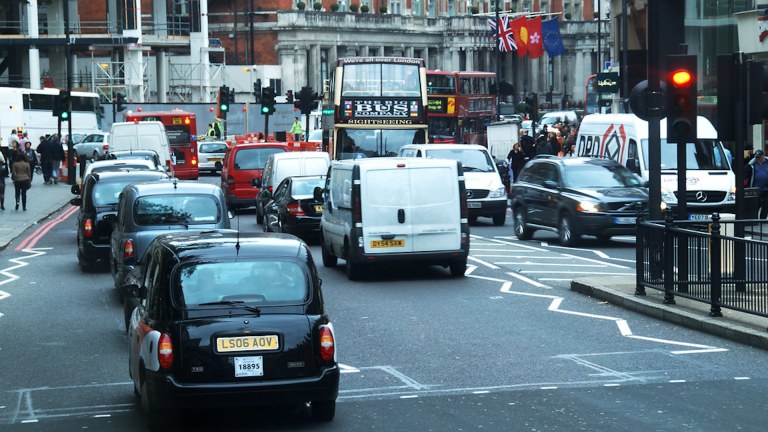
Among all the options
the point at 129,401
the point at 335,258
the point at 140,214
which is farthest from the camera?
the point at 335,258

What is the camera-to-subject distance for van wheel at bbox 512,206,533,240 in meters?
27.6

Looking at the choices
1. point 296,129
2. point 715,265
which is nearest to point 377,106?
point 715,265

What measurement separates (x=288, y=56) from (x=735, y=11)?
63.5 m

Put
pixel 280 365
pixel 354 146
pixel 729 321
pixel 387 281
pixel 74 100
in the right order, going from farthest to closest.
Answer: pixel 74 100 → pixel 354 146 → pixel 387 281 → pixel 729 321 → pixel 280 365

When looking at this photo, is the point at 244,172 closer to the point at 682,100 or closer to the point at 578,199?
the point at 578,199

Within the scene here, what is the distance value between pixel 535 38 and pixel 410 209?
34.3 metres

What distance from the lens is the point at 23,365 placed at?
43.6 ft

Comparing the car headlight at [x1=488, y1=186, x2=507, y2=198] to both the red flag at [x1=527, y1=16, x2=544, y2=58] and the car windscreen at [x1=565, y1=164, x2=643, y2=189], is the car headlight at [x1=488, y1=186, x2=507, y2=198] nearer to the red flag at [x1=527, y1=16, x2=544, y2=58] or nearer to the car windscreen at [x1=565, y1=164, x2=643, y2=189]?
the car windscreen at [x1=565, y1=164, x2=643, y2=189]

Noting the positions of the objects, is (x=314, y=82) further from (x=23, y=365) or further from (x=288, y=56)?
(x=23, y=365)

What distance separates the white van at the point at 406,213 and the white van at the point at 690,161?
696 centimetres

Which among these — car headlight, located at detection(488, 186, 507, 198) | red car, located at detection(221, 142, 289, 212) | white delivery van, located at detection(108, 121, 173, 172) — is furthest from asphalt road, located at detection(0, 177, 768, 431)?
white delivery van, located at detection(108, 121, 173, 172)

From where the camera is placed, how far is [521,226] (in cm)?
2778

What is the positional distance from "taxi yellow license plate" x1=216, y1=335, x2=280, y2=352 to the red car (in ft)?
89.1

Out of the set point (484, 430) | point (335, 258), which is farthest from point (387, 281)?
point (484, 430)
